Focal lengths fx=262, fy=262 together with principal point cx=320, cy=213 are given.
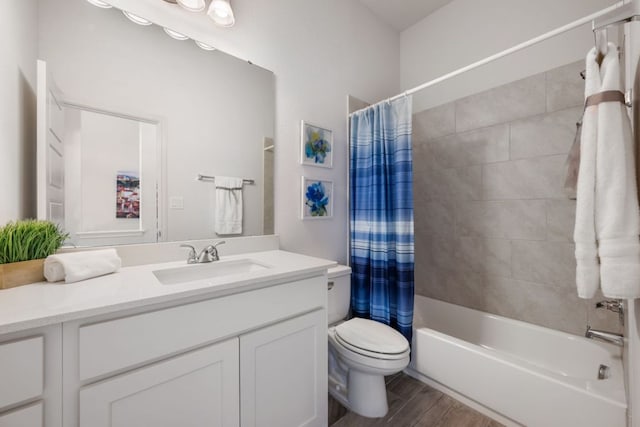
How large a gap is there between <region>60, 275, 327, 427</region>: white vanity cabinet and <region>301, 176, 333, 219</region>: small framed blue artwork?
68 centimetres

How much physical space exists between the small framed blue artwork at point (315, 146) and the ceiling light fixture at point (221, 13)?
2.21 feet

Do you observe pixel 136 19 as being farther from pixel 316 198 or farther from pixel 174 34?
pixel 316 198

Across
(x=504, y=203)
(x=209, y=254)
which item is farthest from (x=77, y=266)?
(x=504, y=203)

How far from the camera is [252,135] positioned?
1574mm

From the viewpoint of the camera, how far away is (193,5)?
4.30 feet

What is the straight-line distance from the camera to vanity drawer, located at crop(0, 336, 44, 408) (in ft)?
1.93

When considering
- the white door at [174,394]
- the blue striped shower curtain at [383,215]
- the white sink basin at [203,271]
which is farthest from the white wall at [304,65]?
the white door at [174,394]

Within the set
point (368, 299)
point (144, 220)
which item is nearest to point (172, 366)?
point (144, 220)

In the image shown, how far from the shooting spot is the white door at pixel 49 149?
3.20ft

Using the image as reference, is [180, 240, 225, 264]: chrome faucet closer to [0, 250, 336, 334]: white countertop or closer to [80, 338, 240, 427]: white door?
[0, 250, 336, 334]: white countertop

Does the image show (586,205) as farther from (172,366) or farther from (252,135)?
(252,135)

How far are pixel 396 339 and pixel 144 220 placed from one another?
55.5 inches

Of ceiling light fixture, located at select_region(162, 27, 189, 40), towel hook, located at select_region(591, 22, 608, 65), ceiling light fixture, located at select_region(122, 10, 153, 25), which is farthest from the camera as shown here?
ceiling light fixture, located at select_region(162, 27, 189, 40)

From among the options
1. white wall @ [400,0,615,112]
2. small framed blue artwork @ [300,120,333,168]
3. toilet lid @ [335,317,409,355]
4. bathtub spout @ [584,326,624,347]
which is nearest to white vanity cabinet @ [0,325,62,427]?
toilet lid @ [335,317,409,355]
